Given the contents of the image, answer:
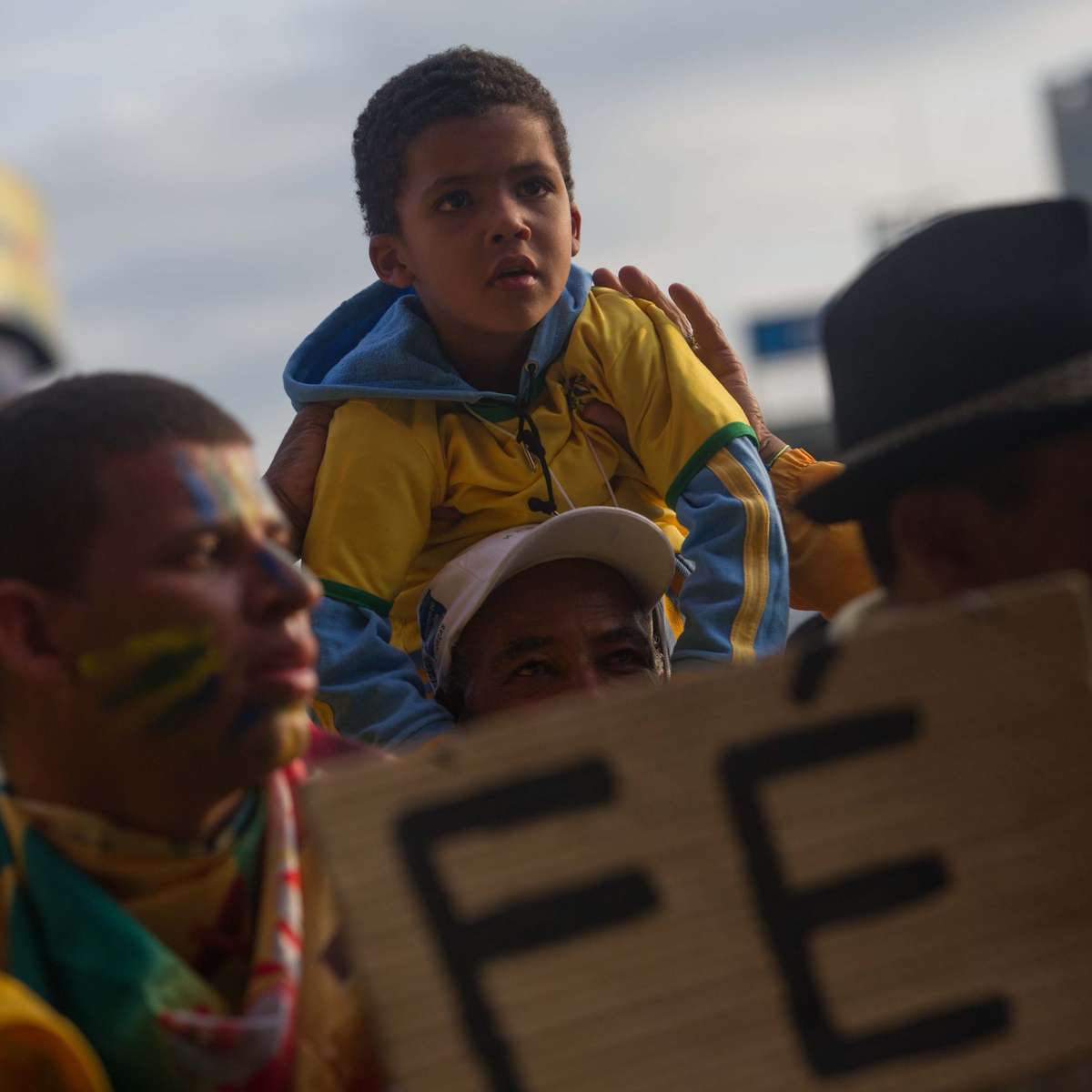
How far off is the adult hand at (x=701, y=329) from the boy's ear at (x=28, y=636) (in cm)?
216

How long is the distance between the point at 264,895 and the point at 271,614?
11.5 inches

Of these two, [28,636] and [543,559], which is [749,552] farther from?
[28,636]

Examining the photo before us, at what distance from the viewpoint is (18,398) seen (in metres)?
1.85

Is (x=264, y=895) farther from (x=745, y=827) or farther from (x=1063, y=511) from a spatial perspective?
(x=1063, y=511)

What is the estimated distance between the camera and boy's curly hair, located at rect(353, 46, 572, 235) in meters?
3.43

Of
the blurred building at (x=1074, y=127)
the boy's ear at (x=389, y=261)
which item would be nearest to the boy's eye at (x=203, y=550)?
the boy's ear at (x=389, y=261)

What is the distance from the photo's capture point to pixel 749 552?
3145mm

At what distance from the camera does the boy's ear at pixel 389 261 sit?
3.58 meters

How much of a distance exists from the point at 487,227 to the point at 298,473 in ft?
2.02

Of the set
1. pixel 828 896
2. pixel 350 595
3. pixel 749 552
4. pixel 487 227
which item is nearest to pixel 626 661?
pixel 749 552

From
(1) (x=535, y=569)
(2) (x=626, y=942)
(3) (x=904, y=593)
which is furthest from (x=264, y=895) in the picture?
(1) (x=535, y=569)

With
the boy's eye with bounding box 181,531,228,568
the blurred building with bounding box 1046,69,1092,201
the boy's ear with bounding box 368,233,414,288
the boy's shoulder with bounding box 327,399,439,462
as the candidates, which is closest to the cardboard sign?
the boy's eye with bounding box 181,531,228,568

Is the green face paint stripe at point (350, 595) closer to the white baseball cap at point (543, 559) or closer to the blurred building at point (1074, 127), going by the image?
the white baseball cap at point (543, 559)

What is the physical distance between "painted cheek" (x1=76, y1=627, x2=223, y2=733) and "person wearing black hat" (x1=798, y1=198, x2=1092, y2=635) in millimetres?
728
